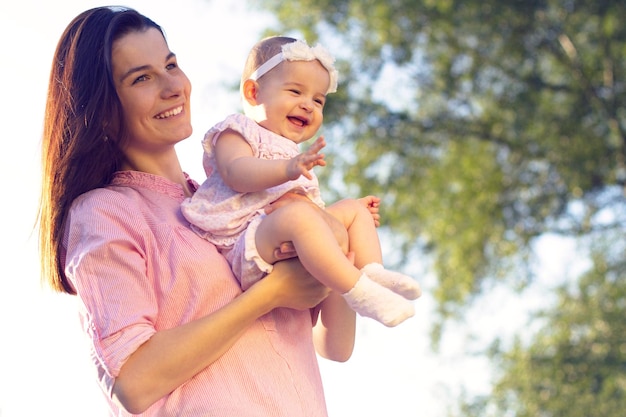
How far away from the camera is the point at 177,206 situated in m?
2.80

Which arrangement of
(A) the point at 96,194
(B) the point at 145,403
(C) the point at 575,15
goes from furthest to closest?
(C) the point at 575,15 < (A) the point at 96,194 < (B) the point at 145,403

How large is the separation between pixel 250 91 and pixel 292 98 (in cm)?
15

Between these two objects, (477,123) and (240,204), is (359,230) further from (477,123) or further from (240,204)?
(477,123)

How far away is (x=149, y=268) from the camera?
2580mm

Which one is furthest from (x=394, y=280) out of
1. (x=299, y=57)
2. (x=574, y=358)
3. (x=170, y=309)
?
(x=574, y=358)

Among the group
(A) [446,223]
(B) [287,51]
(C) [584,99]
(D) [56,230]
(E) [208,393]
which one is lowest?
(A) [446,223]

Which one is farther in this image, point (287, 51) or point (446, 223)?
point (446, 223)

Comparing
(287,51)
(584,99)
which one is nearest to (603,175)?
(584,99)

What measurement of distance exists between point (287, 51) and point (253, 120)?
18cm

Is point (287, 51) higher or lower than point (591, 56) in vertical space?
higher

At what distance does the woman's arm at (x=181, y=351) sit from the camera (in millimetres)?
2420

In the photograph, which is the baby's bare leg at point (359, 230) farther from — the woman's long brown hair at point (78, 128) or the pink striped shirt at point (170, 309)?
the woman's long brown hair at point (78, 128)

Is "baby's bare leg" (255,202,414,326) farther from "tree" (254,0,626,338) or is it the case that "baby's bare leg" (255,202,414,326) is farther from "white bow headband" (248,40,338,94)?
"tree" (254,0,626,338)

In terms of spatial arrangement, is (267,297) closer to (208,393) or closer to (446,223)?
(208,393)
